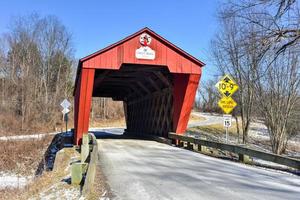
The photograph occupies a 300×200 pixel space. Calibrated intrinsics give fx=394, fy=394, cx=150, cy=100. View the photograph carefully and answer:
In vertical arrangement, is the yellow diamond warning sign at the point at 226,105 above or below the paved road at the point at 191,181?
above

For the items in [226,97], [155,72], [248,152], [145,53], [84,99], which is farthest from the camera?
[155,72]

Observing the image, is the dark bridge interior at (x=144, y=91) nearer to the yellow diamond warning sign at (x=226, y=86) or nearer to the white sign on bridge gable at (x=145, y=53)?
the white sign on bridge gable at (x=145, y=53)

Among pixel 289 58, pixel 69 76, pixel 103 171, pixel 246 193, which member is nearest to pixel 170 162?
pixel 103 171

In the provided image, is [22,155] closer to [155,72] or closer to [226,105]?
[155,72]

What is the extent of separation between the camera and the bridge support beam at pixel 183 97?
1703 centimetres

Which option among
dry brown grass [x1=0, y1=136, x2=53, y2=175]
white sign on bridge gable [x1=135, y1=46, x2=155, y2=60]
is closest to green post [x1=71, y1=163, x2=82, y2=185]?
white sign on bridge gable [x1=135, y1=46, x2=155, y2=60]

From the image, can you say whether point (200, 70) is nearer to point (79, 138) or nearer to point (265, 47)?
point (265, 47)

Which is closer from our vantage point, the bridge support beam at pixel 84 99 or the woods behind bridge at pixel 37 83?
the bridge support beam at pixel 84 99

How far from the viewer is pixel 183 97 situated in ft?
56.4

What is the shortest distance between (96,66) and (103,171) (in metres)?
7.33

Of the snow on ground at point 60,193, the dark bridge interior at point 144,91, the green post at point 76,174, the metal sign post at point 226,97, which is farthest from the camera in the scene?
the dark bridge interior at point 144,91

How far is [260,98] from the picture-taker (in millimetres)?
24266

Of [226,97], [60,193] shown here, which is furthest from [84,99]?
[60,193]

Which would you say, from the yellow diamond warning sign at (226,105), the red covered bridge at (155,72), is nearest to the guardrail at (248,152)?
the yellow diamond warning sign at (226,105)
